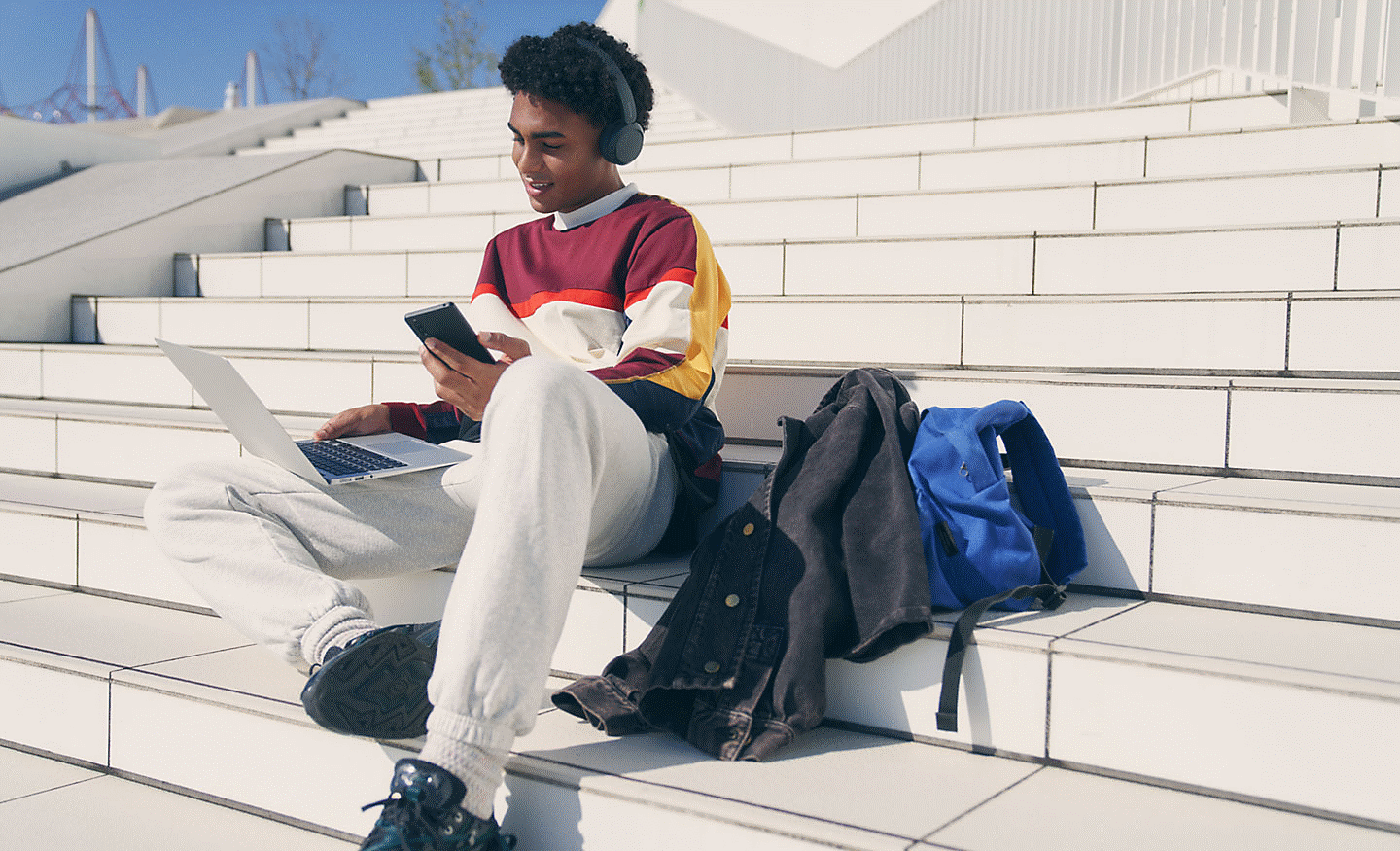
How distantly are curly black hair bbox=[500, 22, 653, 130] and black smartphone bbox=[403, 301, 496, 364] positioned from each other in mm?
631

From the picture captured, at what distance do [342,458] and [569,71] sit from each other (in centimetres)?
89

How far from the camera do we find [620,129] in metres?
2.29

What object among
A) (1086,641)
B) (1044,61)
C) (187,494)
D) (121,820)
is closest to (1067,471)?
(1086,641)

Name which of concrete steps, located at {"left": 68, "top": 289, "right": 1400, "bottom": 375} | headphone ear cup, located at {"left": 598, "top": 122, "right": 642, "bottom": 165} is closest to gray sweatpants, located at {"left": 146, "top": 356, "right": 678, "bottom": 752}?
headphone ear cup, located at {"left": 598, "top": 122, "right": 642, "bottom": 165}

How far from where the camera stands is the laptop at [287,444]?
1840 millimetres

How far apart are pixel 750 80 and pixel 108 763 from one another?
731 centimetres

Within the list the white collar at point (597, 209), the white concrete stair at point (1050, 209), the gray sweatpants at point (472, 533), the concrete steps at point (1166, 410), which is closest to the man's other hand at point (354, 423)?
the gray sweatpants at point (472, 533)

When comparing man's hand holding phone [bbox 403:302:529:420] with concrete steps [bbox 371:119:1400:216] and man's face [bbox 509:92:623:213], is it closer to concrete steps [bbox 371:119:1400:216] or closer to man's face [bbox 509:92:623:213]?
man's face [bbox 509:92:623:213]

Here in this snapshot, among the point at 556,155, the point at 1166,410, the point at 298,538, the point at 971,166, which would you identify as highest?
the point at 971,166

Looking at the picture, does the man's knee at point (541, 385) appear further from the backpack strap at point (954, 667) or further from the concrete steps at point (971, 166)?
the concrete steps at point (971, 166)

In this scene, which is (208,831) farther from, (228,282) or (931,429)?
(228,282)

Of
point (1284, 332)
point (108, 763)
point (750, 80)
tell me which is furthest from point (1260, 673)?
point (750, 80)

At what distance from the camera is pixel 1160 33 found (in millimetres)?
5250

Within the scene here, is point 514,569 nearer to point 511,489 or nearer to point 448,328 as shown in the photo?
point 511,489
